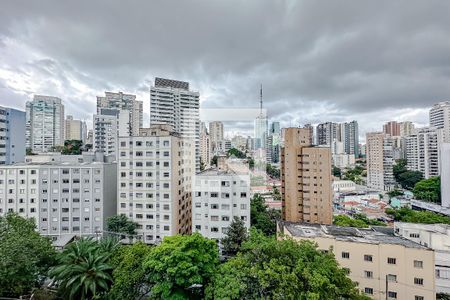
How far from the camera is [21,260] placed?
6836 millimetres

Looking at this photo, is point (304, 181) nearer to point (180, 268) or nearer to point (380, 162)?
point (180, 268)

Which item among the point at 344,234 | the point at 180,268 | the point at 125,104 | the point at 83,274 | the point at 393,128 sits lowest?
the point at 83,274

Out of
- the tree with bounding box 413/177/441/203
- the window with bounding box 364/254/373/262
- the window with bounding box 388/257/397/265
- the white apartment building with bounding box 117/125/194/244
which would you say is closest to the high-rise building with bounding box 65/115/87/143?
the white apartment building with bounding box 117/125/194/244

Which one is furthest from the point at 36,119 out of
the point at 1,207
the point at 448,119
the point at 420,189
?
the point at 448,119

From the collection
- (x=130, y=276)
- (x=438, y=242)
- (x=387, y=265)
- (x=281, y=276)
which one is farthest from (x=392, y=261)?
(x=130, y=276)

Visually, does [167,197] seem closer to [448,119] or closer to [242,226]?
[242,226]

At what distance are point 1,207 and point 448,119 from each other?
1945 inches

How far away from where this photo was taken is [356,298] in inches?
217

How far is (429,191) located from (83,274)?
33331 millimetres

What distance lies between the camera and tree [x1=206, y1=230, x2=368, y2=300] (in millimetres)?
5016

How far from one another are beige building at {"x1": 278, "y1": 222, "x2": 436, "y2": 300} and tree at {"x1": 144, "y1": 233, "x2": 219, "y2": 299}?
437 centimetres

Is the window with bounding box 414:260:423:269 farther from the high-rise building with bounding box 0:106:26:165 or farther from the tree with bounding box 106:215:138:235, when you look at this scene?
the high-rise building with bounding box 0:106:26:165

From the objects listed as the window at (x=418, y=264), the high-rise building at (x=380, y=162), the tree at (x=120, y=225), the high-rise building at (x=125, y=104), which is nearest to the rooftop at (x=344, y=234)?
the window at (x=418, y=264)

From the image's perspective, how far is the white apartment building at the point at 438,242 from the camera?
379 inches
